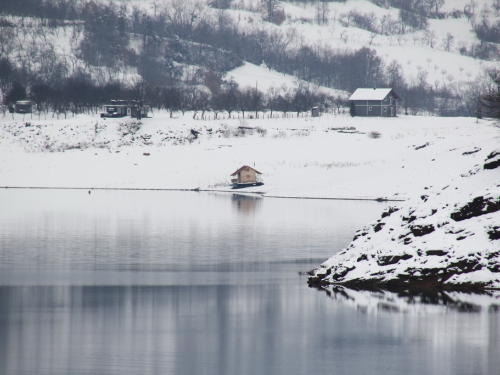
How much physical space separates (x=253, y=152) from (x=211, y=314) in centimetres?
7720

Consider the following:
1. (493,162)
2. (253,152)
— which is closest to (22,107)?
(253,152)

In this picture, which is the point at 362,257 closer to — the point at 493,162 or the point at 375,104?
the point at 493,162

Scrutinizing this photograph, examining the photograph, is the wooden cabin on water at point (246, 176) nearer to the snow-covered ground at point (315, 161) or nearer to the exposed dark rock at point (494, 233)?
the snow-covered ground at point (315, 161)

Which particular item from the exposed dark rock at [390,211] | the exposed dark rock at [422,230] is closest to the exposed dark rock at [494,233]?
the exposed dark rock at [422,230]

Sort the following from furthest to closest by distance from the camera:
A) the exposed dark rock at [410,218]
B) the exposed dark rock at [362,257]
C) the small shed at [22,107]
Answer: the small shed at [22,107]
the exposed dark rock at [410,218]
the exposed dark rock at [362,257]

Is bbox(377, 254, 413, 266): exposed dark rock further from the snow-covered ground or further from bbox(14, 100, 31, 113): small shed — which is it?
bbox(14, 100, 31, 113): small shed

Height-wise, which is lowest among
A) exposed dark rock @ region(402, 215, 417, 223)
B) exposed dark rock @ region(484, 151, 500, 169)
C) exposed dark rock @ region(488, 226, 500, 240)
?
exposed dark rock @ region(488, 226, 500, 240)

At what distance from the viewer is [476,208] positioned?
2734 cm

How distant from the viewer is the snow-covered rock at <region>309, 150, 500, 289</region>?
2606cm

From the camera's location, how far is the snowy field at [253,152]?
7819cm

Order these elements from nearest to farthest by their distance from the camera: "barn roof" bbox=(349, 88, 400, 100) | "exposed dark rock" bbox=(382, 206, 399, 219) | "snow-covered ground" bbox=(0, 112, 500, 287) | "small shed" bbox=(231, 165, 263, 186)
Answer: "snow-covered ground" bbox=(0, 112, 500, 287) < "exposed dark rock" bbox=(382, 206, 399, 219) < "small shed" bbox=(231, 165, 263, 186) < "barn roof" bbox=(349, 88, 400, 100)

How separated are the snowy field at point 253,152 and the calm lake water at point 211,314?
36.3m

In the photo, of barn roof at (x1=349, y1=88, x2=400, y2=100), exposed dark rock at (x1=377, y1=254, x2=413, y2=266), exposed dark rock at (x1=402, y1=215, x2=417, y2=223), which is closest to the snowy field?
barn roof at (x1=349, y1=88, x2=400, y2=100)

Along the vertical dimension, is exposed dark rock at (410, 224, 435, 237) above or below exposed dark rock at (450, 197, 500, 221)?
below
